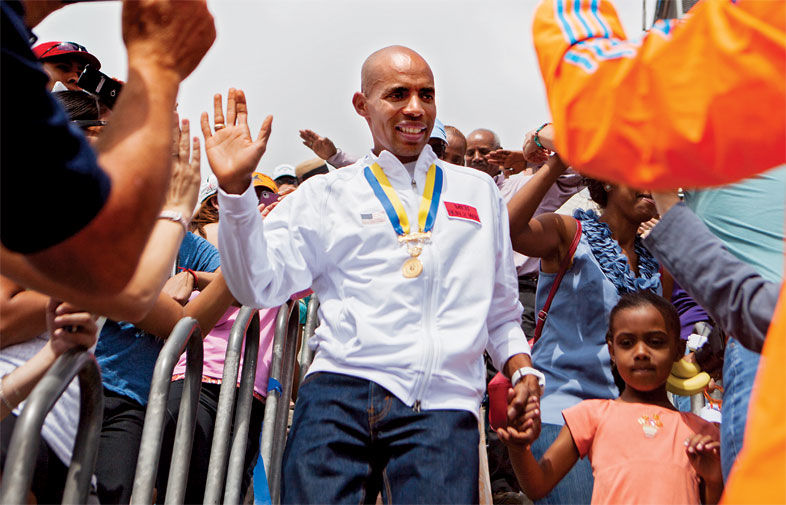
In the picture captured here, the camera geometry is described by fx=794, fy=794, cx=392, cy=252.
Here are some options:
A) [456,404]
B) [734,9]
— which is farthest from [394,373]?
[734,9]

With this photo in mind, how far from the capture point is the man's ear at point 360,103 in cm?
360

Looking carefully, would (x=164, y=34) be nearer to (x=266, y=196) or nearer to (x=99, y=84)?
(x=99, y=84)

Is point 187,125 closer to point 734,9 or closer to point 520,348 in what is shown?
point 520,348

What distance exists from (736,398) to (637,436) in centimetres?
97

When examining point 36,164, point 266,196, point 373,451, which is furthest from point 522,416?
point 266,196

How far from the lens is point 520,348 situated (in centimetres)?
312

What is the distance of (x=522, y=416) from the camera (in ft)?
9.52

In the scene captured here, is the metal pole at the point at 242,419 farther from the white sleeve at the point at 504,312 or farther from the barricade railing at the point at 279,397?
the white sleeve at the point at 504,312

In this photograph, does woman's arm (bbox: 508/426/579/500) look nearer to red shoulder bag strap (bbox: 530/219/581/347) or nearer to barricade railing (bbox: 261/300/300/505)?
red shoulder bag strap (bbox: 530/219/581/347)

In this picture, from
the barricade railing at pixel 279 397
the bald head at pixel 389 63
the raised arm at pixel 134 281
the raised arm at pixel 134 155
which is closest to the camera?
the raised arm at pixel 134 155

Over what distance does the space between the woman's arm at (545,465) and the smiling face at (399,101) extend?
4.25 ft

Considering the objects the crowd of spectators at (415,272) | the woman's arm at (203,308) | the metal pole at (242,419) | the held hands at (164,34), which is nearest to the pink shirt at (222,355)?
the crowd of spectators at (415,272)

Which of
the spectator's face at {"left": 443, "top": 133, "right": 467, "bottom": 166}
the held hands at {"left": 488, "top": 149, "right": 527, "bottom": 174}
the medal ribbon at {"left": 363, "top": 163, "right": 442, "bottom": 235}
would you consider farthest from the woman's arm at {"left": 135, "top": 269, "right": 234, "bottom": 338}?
the spectator's face at {"left": 443, "top": 133, "right": 467, "bottom": 166}

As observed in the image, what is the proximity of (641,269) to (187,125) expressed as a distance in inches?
97.5
